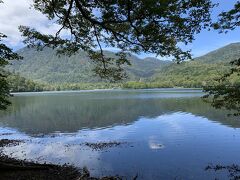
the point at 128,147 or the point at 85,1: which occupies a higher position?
the point at 85,1

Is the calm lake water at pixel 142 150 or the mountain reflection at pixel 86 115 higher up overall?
the calm lake water at pixel 142 150

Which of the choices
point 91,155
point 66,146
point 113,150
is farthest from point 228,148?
point 66,146

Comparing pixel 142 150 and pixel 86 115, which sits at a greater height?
pixel 142 150

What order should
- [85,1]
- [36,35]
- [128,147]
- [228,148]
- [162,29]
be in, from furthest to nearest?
1. [128,147]
2. [228,148]
3. [36,35]
4. [85,1]
5. [162,29]

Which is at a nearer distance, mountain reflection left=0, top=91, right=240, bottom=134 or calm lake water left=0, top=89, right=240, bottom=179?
calm lake water left=0, top=89, right=240, bottom=179

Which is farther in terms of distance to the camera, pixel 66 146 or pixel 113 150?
pixel 66 146

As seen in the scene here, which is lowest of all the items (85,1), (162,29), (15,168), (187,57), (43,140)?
(43,140)

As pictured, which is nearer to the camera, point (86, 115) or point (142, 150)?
→ point (142, 150)

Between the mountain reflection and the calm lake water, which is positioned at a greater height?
the calm lake water

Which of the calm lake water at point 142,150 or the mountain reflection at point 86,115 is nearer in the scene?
the calm lake water at point 142,150

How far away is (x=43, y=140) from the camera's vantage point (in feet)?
141

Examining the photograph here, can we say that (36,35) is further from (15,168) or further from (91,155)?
(91,155)

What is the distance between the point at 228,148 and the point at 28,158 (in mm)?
22806

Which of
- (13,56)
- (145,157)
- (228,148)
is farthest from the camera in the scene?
(228,148)
